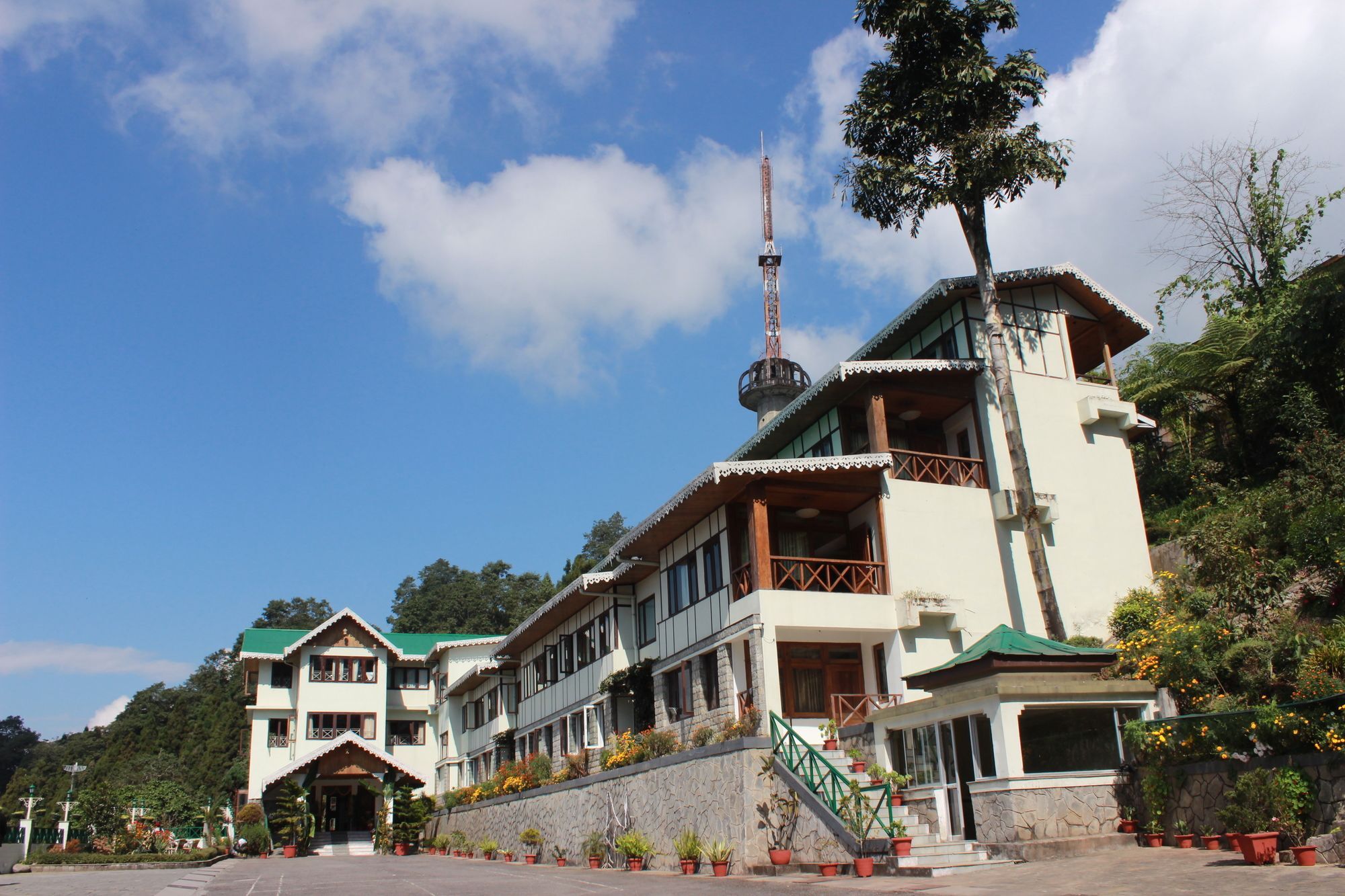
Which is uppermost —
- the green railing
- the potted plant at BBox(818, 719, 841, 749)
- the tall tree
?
the tall tree

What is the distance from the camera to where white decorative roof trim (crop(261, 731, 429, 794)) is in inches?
1442

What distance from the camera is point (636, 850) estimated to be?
21266 millimetres

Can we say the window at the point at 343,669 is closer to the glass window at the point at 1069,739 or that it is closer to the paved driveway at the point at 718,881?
the paved driveway at the point at 718,881

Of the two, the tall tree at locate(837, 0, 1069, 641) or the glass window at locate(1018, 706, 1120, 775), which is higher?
the tall tree at locate(837, 0, 1069, 641)

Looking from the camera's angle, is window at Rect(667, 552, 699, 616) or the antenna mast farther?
the antenna mast

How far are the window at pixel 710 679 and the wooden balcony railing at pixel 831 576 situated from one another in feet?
7.84

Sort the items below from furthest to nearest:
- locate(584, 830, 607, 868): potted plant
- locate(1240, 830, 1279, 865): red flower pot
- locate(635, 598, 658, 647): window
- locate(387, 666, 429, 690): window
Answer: locate(387, 666, 429, 690): window, locate(635, 598, 658, 647): window, locate(584, 830, 607, 868): potted plant, locate(1240, 830, 1279, 865): red flower pot

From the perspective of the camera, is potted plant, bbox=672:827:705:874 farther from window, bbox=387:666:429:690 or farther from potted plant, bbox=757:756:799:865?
window, bbox=387:666:429:690

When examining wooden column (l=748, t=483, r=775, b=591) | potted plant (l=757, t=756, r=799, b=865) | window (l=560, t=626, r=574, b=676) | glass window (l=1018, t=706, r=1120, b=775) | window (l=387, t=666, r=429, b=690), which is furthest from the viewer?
window (l=387, t=666, r=429, b=690)

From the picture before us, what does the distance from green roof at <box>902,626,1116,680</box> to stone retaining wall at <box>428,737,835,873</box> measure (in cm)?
361

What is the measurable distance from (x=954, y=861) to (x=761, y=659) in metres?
6.27

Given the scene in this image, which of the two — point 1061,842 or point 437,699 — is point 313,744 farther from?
point 1061,842

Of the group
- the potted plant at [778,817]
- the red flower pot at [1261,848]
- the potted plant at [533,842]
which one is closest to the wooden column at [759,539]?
the potted plant at [778,817]

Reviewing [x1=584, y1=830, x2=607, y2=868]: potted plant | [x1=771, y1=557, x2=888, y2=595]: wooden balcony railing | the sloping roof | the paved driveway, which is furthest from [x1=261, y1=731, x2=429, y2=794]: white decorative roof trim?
the sloping roof
